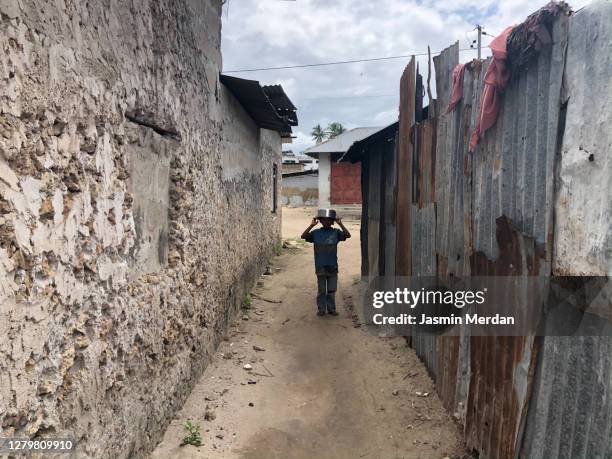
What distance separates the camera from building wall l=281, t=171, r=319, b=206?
3366cm

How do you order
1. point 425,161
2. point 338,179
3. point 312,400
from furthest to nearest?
point 338,179
point 425,161
point 312,400

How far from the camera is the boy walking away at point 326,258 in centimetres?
648

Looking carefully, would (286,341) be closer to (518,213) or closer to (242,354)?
(242,354)

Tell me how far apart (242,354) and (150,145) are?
2.92m

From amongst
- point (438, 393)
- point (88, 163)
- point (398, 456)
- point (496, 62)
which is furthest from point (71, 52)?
point (438, 393)

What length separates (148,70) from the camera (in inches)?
116

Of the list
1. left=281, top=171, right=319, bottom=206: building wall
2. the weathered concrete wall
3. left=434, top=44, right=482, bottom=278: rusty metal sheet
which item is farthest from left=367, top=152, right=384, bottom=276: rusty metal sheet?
left=281, top=171, right=319, bottom=206: building wall

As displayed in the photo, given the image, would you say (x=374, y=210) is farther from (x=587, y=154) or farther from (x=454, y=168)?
(x=587, y=154)

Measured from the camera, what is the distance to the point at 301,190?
1334 inches

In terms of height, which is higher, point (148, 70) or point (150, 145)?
point (148, 70)

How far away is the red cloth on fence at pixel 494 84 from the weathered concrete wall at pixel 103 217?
84.6 inches

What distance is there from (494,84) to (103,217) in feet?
7.66

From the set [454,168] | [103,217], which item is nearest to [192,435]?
[103,217]

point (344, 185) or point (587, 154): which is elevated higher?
point (344, 185)
